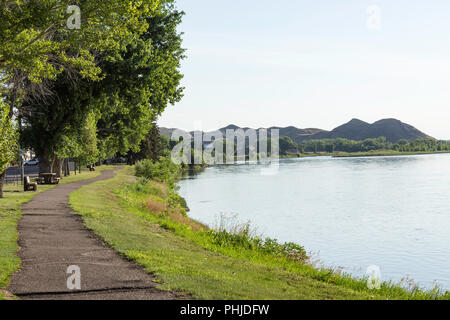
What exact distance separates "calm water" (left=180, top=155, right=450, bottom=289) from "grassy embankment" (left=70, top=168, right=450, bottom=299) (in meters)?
6.99

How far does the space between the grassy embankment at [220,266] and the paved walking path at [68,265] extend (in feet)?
1.51

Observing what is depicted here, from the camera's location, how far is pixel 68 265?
1071 cm

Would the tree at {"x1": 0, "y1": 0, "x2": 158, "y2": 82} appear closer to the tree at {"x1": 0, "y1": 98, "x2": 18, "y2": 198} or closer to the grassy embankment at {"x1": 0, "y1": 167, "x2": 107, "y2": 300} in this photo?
the tree at {"x1": 0, "y1": 98, "x2": 18, "y2": 198}

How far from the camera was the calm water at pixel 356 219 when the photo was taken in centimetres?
2456

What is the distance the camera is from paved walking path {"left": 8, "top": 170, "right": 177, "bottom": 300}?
8414mm

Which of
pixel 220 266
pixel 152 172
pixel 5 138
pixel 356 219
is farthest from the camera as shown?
pixel 152 172

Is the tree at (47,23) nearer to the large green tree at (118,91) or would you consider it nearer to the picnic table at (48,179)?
the large green tree at (118,91)

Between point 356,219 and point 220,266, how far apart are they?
28.1m

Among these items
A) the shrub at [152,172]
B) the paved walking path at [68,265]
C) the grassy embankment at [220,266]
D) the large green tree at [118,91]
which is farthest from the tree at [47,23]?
the shrub at [152,172]

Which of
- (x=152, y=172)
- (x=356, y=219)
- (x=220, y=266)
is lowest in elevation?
(x=356, y=219)

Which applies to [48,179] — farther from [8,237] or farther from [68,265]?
[68,265]

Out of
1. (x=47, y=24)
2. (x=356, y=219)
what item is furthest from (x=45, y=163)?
(x=47, y=24)
